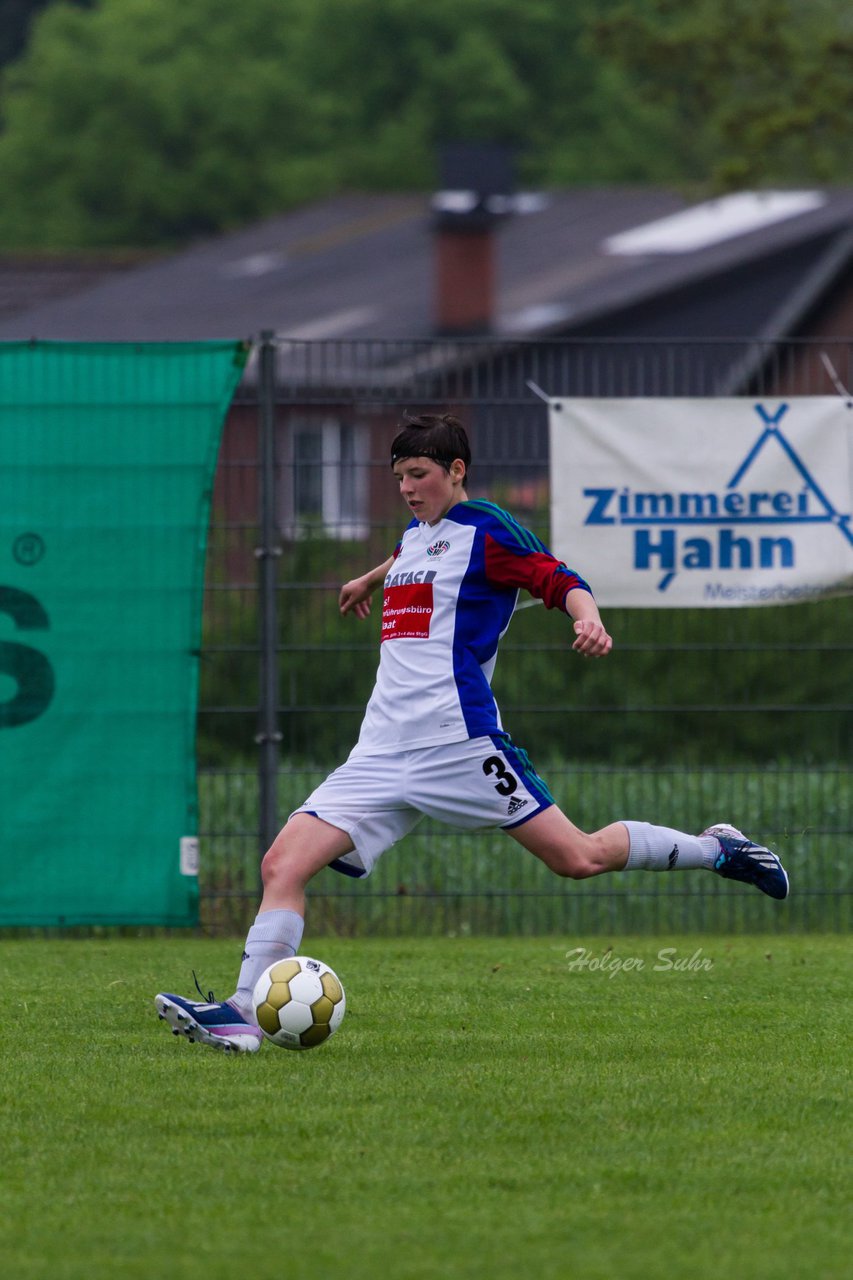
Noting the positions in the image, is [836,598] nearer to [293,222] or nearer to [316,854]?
[316,854]

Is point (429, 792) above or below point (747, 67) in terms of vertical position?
below

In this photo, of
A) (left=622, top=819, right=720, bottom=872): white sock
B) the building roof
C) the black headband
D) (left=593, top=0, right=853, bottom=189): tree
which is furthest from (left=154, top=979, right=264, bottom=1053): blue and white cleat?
the building roof

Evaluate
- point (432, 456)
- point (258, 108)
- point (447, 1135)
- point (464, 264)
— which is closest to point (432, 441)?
point (432, 456)

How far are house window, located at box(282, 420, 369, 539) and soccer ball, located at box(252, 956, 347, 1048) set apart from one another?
3.94 meters

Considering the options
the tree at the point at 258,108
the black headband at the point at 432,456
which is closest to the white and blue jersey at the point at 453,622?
the black headband at the point at 432,456

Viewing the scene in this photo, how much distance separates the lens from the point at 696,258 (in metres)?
38.1

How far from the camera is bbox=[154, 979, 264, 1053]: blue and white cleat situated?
255 inches

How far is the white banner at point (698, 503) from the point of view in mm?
10133

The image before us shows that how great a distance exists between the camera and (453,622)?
6.77 m

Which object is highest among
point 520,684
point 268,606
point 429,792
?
point 268,606

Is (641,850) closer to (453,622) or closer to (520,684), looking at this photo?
(453,622)

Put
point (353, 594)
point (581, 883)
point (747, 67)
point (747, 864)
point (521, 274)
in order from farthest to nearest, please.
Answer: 1. point (521, 274)
2. point (747, 67)
3. point (581, 883)
4. point (353, 594)
5. point (747, 864)

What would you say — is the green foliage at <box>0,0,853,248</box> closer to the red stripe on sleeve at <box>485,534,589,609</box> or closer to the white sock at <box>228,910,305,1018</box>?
the red stripe on sleeve at <box>485,534,589,609</box>

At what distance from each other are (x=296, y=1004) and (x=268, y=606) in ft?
13.0
